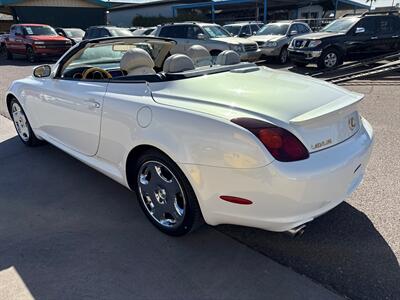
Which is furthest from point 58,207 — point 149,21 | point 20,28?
point 149,21

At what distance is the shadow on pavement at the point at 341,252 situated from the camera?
2273 millimetres

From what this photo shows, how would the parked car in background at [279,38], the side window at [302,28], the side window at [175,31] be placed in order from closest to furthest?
the side window at [175,31], the parked car in background at [279,38], the side window at [302,28]

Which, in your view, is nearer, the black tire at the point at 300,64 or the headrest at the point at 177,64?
the headrest at the point at 177,64

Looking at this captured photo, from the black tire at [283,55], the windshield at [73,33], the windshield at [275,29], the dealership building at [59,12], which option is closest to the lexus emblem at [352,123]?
the black tire at [283,55]

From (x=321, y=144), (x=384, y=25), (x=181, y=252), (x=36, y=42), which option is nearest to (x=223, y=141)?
(x=321, y=144)

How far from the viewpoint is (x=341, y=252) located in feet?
8.48

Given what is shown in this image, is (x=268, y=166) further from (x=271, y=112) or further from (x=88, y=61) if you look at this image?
(x=88, y=61)

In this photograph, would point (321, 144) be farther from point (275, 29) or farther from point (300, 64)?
point (275, 29)

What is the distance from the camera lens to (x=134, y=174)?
3.04 metres

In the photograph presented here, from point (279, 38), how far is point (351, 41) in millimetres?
2937

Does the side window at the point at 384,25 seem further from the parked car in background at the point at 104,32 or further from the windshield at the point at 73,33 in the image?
the windshield at the point at 73,33

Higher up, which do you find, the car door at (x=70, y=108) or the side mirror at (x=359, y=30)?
the side mirror at (x=359, y=30)

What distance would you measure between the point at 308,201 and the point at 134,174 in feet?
4.92

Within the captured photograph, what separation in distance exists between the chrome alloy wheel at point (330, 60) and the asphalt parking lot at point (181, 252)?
8.42 m
